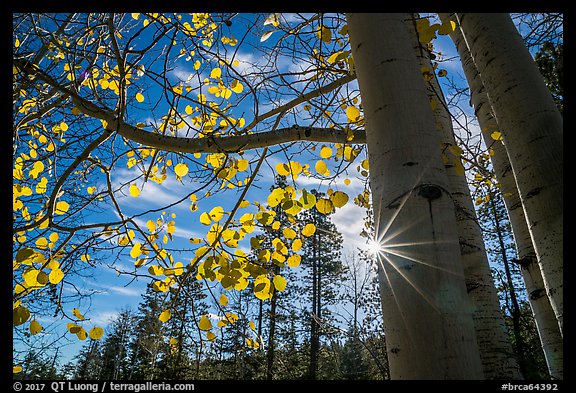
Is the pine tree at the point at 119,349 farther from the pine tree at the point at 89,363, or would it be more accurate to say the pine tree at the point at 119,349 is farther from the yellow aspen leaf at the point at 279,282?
the yellow aspen leaf at the point at 279,282

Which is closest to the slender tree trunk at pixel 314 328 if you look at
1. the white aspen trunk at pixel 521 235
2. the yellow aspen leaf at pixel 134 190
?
the yellow aspen leaf at pixel 134 190

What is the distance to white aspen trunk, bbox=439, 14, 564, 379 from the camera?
178cm

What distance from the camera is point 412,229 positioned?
85 centimetres

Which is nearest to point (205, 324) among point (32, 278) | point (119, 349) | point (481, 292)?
point (32, 278)

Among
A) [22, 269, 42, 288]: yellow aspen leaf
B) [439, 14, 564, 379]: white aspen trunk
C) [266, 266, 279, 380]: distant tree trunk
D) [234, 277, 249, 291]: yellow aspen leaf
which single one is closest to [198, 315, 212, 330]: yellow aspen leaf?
[234, 277, 249, 291]: yellow aspen leaf

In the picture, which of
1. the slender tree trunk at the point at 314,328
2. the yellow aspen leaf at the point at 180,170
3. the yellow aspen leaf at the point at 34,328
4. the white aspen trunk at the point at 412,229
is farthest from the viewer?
the slender tree trunk at the point at 314,328

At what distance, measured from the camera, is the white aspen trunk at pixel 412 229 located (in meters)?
0.77

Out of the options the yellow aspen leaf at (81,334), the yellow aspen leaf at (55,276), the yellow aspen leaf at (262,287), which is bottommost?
the yellow aspen leaf at (81,334)

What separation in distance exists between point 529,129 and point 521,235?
101 centimetres

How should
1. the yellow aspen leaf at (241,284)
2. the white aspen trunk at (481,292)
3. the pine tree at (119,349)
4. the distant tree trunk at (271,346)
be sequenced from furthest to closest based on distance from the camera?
the pine tree at (119,349) → the distant tree trunk at (271,346) → the yellow aspen leaf at (241,284) → the white aspen trunk at (481,292)

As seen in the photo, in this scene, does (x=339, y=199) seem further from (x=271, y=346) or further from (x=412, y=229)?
(x=271, y=346)

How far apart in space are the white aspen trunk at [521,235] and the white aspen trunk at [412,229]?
125 cm

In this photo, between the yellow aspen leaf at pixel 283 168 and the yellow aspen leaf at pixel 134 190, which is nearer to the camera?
the yellow aspen leaf at pixel 283 168
